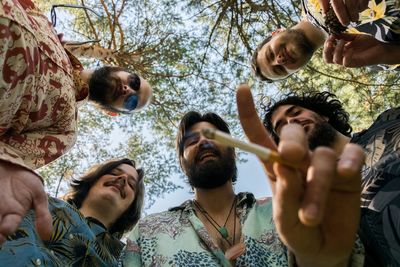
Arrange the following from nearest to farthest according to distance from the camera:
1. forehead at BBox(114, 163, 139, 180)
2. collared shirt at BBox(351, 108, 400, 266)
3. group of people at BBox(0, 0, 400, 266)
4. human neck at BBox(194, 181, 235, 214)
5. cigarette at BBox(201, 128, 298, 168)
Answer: cigarette at BBox(201, 128, 298, 168) < group of people at BBox(0, 0, 400, 266) < collared shirt at BBox(351, 108, 400, 266) < human neck at BBox(194, 181, 235, 214) < forehead at BBox(114, 163, 139, 180)

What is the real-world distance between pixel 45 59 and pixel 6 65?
186 mm

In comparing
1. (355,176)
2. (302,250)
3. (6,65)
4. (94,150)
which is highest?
(6,65)

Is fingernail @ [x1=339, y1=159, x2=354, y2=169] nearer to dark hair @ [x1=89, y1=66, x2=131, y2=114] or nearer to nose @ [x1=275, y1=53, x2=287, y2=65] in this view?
dark hair @ [x1=89, y1=66, x2=131, y2=114]

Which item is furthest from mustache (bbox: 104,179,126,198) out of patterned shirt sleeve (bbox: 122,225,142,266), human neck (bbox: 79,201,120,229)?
patterned shirt sleeve (bbox: 122,225,142,266)

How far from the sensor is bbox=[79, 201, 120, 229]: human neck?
95.9 inches

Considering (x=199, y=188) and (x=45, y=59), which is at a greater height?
(x=45, y=59)

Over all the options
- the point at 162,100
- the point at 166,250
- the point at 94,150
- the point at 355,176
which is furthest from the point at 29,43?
the point at 94,150

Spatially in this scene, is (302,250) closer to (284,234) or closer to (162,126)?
(284,234)

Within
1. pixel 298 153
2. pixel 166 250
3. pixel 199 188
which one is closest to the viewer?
pixel 298 153

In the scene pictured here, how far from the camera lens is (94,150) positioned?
4.88 m

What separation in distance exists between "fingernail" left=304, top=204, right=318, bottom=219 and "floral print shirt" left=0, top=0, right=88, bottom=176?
2.36 feet

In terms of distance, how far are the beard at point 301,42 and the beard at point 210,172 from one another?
26.9 inches

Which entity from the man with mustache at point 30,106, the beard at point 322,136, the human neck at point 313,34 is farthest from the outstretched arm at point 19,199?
the human neck at point 313,34

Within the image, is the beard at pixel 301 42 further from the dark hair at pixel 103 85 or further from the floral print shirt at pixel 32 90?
the floral print shirt at pixel 32 90
